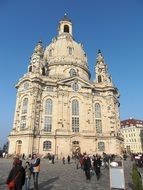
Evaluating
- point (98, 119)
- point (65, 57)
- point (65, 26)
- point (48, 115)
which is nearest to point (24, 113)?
point (48, 115)

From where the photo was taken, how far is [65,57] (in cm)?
6334

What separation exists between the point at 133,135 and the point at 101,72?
38541 mm

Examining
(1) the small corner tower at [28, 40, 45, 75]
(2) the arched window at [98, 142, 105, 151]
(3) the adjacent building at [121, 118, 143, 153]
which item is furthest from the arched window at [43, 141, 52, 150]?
(3) the adjacent building at [121, 118, 143, 153]

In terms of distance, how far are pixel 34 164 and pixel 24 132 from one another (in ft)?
110

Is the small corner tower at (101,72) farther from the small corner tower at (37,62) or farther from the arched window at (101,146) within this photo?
the arched window at (101,146)

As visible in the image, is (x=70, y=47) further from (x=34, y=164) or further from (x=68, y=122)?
(x=34, y=164)

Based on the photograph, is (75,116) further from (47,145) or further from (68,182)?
(68,182)

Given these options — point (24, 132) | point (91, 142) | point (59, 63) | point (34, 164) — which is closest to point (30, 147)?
point (24, 132)

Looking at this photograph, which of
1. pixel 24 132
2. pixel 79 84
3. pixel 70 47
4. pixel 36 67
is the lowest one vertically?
pixel 24 132

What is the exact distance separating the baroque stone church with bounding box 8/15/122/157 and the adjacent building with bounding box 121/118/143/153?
1387 inches

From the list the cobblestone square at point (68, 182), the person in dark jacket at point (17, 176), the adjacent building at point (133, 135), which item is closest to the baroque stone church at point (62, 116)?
the cobblestone square at point (68, 182)

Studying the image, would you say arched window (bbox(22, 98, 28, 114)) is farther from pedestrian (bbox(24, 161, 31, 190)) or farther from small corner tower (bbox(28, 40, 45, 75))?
pedestrian (bbox(24, 161, 31, 190))

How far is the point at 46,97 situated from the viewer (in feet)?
167

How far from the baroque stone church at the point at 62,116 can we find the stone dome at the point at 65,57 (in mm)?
3257
